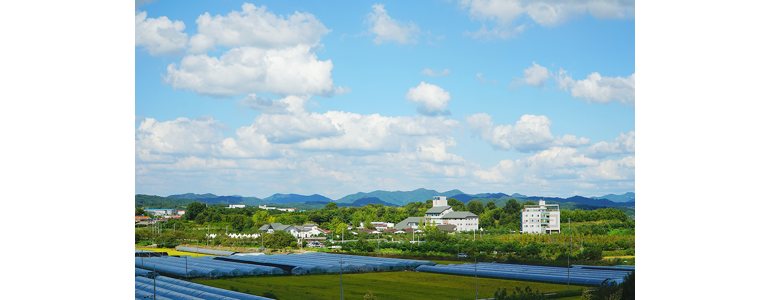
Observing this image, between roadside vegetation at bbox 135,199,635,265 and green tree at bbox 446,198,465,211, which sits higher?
green tree at bbox 446,198,465,211

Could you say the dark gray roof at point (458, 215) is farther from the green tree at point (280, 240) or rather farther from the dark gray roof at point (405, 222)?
the green tree at point (280, 240)

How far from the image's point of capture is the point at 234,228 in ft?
40.0

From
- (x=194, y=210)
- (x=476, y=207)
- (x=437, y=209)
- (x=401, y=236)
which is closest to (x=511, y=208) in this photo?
(x=476, y=207)

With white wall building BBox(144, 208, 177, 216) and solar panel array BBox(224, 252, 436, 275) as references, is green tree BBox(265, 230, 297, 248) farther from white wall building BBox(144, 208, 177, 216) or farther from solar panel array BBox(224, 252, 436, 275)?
white wall building BBox(144, 208, 177, 216)

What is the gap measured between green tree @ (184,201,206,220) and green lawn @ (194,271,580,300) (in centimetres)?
254

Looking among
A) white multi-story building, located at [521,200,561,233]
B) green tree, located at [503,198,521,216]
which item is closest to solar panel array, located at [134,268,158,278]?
green tree, located at [503,198,521,216]

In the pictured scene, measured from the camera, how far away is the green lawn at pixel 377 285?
8.27m

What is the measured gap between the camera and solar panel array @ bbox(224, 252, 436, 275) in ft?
32.6

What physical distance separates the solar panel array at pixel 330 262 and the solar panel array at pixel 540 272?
0.52m
